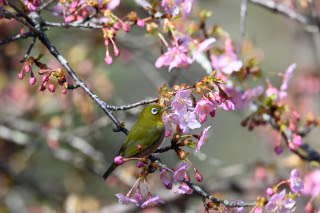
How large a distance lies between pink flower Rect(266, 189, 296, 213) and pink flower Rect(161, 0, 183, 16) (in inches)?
40.0

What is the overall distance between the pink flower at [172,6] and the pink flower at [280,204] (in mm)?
1015

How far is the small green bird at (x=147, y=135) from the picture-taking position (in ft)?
5.63

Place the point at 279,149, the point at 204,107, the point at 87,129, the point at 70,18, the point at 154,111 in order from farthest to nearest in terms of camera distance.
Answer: the point at 87,129
the point at 279,149
the point at 70,18
the point at 154,111
the point at 204,107

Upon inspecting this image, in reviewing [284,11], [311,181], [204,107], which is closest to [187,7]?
[204,107]

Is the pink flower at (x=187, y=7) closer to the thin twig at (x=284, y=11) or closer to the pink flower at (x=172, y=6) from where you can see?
the pink flower at (x=172, y=6)

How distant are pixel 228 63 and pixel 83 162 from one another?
2049 mm

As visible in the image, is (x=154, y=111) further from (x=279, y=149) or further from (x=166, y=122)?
(x=279, y=149)

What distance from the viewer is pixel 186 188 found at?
157cm

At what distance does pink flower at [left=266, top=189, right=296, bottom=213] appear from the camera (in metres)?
1.58

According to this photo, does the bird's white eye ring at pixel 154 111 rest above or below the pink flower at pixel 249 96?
above

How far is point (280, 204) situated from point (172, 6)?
107 cm

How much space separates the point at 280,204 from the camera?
161 centimetres

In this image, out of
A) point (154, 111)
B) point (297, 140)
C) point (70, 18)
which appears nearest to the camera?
point (154, 111)

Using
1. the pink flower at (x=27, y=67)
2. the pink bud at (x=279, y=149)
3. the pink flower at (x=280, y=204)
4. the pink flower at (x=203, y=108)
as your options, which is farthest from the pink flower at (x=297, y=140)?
the pink flower at (x=27, y=67)
